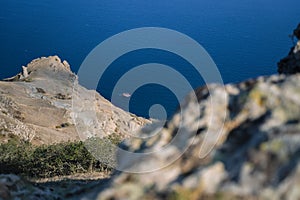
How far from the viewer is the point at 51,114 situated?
→ 6281 centimetres

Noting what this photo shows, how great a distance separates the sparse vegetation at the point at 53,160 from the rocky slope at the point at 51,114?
47.5ft

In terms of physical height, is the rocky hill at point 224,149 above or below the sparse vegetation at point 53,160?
below

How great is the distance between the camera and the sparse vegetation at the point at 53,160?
2044cm

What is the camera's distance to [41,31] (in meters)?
161

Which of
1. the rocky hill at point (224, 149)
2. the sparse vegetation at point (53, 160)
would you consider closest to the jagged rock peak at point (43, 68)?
the sparse vegetation at point (53, 160)

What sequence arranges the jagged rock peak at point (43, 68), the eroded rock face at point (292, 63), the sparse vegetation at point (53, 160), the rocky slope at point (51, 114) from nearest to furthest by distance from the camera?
the eroded rock face at point (292, 63), the sparse vegetation at point (53, 160), the rocky slope at point (51, 114), the jagged rock peak at point (43, 68)

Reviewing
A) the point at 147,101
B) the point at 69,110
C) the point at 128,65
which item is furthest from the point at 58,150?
the point at 128,65

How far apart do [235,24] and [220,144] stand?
597 feet

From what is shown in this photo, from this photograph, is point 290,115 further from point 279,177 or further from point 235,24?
point 235,24

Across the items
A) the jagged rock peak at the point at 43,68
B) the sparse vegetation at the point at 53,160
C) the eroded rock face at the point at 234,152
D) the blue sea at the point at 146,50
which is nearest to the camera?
the eroded rock face at the point at 234,152

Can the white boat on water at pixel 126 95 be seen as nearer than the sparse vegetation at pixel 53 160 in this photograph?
No

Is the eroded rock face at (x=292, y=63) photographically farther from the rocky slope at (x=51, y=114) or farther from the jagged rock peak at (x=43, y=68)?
the jagged rock peak at (x=43, y=68)

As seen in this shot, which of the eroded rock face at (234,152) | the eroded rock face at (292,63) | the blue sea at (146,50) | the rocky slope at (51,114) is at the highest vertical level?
the blue sea at (146,50)

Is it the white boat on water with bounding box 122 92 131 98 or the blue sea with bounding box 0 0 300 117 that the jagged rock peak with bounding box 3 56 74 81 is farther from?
the blue sea with bounding box 0 0 300 117
